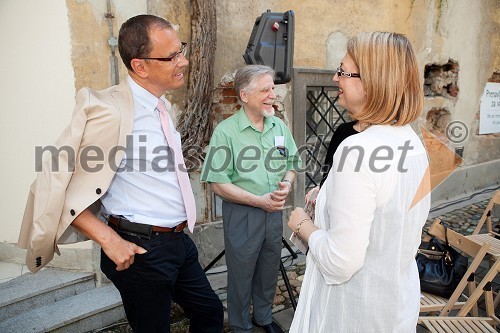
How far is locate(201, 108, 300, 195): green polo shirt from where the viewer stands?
2652 mm

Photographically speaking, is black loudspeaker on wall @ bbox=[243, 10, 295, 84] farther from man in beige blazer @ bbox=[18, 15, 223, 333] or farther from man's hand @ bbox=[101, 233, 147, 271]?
man's hand @ bbox=[101, 233, 147, 271]

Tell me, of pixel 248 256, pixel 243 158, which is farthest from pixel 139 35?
pixel 248 256

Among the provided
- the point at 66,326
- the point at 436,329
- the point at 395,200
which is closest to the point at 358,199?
the point at 395,200

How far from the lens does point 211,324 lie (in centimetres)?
231

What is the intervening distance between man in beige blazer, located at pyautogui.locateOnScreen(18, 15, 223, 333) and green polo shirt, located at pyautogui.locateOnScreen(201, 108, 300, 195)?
0.60 metres

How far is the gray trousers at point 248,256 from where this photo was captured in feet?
8.75

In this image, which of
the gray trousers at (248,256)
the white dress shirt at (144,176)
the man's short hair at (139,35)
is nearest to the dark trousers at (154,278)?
the white dress shirt at (144,176)

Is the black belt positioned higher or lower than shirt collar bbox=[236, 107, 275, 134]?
lower

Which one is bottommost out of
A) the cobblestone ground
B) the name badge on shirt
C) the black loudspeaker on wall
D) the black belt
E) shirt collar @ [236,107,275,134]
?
the cobblestone ground

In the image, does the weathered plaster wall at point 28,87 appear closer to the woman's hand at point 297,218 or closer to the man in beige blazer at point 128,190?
the man in beige blazer at point 128,190

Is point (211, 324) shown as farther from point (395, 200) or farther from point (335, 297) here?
point (395, 200)

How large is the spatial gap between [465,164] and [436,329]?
5.61 metres

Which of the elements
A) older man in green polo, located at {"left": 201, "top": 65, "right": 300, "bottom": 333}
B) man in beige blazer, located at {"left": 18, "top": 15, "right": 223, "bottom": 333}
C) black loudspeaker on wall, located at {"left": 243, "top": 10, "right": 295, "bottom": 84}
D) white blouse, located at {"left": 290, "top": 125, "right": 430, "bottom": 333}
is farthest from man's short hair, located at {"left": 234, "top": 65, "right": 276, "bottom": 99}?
white blouse, located at {"left": 290, "top": 125, "right": 430, "bottom": 333}

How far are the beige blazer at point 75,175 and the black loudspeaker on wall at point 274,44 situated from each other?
1.94 metres
